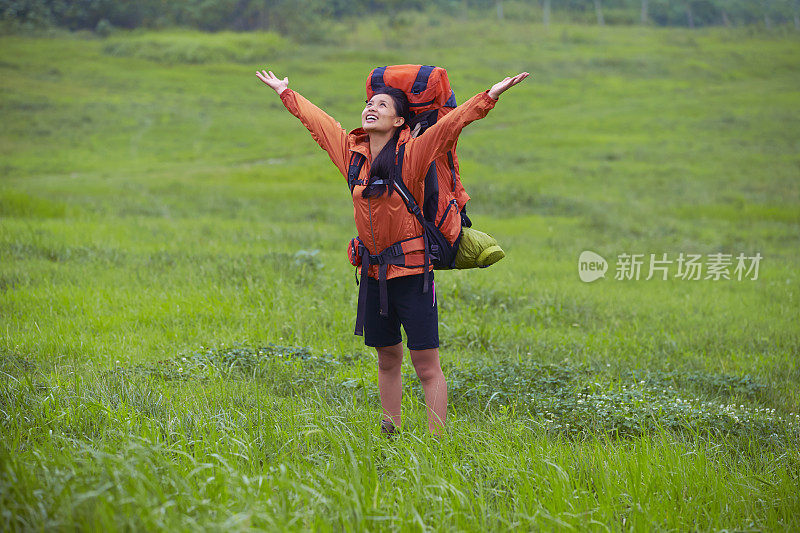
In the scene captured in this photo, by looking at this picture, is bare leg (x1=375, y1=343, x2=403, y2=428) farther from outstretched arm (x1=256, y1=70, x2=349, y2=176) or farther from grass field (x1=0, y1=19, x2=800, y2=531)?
outstretched arm (x1=256, y1=70, x2=349, y2=176)

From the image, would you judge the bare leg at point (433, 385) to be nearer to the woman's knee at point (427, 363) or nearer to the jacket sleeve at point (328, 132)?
the woman's knee at point (427, 363)

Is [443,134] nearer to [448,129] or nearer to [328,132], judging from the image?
[448,129]

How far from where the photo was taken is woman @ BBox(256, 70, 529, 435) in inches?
165

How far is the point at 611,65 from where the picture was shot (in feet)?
192

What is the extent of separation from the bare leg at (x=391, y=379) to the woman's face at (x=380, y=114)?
1466 mm

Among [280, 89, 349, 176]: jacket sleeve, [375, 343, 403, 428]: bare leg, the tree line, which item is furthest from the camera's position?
the tree line

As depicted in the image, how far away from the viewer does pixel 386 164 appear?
4254 millimetres

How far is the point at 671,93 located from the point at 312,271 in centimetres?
4567

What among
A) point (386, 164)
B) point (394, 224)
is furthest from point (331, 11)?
point (394, 224)

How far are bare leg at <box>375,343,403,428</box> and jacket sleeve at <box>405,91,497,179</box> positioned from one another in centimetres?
124

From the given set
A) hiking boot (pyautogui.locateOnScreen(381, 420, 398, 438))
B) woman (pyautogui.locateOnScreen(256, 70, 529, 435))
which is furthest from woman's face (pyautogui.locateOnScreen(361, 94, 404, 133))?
hiking boot (pyautogui.locateOnScreen(381, 420, 398, 438))

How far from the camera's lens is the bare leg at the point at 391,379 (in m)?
4.70

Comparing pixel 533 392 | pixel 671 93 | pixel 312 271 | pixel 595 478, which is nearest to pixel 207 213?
pixel 312 271

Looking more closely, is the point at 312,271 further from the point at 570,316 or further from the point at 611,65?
the point at 611,65
